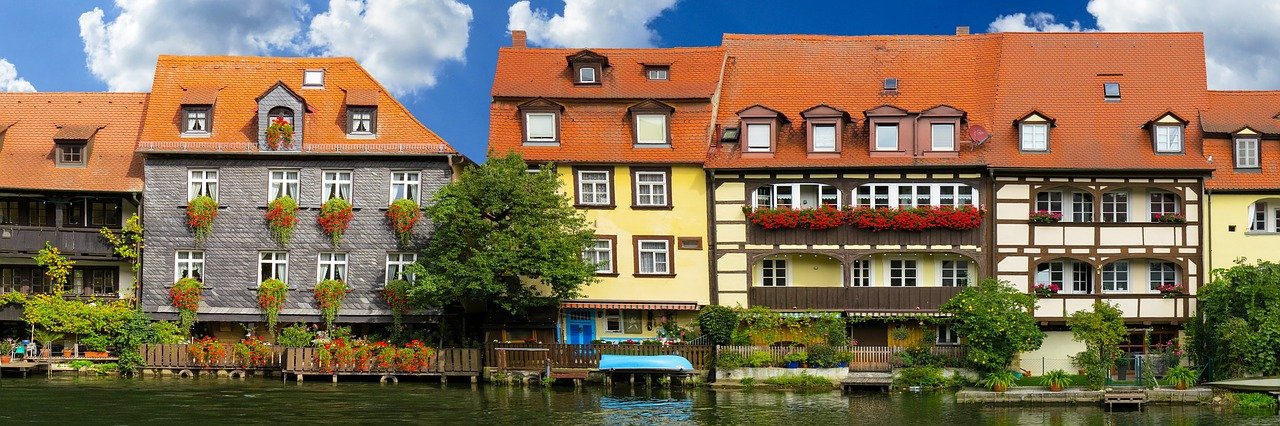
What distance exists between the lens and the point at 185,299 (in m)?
48.7

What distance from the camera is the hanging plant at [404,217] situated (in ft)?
160

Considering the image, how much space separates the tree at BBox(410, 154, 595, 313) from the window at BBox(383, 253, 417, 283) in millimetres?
2062

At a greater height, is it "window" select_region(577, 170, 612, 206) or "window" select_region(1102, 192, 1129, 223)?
"window" select_region(577, 170, 612, 206)

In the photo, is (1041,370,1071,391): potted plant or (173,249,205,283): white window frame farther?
(173,249,205,283): white window frame

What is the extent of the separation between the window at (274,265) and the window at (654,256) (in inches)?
460

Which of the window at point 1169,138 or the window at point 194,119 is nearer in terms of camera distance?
the window at point 1169,138

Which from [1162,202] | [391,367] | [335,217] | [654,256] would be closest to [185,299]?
[335,217]

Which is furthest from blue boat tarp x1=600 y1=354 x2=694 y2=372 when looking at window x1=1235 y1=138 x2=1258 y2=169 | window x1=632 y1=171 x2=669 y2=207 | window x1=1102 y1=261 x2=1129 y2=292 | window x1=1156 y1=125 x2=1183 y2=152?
window x1=1235 y1=138 x2=1258 y2=169

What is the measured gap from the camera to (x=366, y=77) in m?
51.5

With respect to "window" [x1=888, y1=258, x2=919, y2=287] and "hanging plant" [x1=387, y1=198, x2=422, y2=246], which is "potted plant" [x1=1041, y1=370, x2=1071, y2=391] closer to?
"window" [x1=888, y1=258, x2=919, y2=287]

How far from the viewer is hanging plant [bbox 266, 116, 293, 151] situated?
161 ft

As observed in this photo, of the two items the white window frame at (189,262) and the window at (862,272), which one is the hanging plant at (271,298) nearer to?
the white window frame at (189,262)

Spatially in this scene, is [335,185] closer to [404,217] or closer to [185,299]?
[404,217]

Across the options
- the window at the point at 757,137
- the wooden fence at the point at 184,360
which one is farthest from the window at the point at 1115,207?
the wooden fence at the point at 184,360
